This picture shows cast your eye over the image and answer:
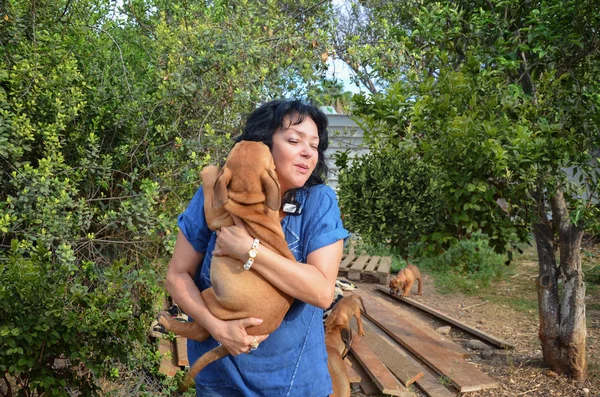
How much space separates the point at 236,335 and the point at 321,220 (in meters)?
0.50

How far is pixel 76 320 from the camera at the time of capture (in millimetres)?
3473

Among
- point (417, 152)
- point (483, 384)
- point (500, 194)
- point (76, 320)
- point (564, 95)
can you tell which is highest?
point (564, 95)

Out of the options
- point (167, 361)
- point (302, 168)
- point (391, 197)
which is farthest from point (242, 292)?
point (167, 361)

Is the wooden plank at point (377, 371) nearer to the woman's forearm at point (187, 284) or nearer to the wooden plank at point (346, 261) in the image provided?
the woman's forearm at point (187, 284)

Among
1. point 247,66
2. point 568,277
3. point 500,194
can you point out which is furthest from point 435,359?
point 247,66

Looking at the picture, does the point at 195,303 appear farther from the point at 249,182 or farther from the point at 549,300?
the point at 549,300

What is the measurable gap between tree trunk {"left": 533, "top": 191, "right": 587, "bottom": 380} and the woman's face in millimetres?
3818

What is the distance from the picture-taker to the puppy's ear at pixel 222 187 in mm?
1966

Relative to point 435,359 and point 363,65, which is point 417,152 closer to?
point 363,65

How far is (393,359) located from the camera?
5793 millimetres

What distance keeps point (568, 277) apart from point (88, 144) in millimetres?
4361

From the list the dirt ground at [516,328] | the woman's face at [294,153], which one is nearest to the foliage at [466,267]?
the dirt ground at [516,328]

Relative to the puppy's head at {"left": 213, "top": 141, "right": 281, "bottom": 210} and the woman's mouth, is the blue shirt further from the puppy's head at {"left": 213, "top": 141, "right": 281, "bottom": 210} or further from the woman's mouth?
the puppy's head at {"left": 213, "top": 141, "right": 281, "bottom": 210}

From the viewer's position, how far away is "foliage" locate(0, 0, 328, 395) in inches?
160
